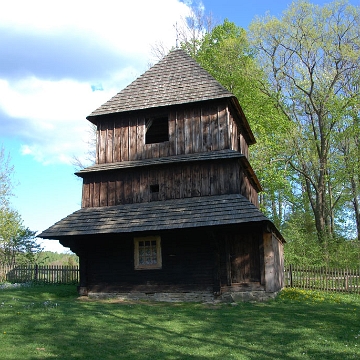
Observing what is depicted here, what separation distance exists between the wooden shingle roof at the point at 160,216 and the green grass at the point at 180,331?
8.73ft

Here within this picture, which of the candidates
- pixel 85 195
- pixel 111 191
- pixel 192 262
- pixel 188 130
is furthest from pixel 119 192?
pixel 192 262

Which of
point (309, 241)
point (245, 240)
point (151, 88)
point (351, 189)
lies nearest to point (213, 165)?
point (245, 240)

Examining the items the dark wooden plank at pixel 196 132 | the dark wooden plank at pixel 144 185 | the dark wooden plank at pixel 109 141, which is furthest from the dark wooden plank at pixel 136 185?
the dark wooden plank at pixel 196 132

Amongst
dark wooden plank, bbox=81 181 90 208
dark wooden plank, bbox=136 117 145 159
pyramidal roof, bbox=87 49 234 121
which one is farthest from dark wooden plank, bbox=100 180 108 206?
pyramidal roof, bbox=87 49 234 121

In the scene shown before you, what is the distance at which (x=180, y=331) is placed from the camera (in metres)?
10.5

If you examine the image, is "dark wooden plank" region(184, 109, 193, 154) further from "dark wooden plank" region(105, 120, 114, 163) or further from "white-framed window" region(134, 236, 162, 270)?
"white-framed window" region(134, 236, 162, 270)

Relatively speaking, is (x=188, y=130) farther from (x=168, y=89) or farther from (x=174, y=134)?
→ (x=168, y=89)

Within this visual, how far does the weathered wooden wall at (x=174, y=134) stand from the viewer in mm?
16875

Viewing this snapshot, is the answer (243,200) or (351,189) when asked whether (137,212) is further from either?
(351,189)

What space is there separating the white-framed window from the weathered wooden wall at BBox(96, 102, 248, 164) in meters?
3.24

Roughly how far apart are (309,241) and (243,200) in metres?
18.5

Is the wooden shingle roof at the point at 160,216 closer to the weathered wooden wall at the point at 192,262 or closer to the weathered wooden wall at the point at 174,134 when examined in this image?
the weathered wooden wall at the point at 192,262

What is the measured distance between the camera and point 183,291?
15.6 meters

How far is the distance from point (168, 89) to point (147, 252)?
21.3 ft
